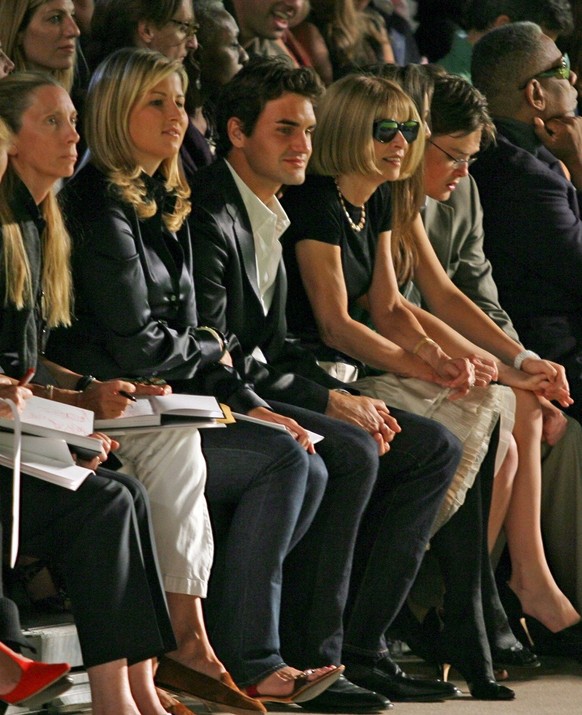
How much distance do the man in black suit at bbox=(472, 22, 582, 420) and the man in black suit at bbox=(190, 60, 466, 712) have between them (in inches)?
42.8

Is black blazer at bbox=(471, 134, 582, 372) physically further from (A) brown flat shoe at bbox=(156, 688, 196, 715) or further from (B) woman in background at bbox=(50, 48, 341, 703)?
(A) brown flat shoe at bbox=(156, 688, 196, 715)

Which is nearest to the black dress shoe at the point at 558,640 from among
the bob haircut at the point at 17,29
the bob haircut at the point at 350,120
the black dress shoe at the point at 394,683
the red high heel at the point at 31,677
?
the black dress shoe at the point at 394,683

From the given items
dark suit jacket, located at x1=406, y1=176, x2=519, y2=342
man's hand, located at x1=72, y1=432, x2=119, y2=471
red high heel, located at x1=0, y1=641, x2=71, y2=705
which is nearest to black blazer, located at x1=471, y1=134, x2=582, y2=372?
dark suit jacket, located at x1=406, y1=176, x2=519, y2=342

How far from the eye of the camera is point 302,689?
3.78 meters

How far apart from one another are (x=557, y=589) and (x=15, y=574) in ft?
5.93

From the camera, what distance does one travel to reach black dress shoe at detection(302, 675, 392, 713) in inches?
157

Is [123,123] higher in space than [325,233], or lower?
higher

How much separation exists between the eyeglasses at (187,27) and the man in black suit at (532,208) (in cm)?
114

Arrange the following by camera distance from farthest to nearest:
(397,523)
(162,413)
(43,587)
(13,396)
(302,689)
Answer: (397,523), (43,587), (302,689), (162,413), (13,396)

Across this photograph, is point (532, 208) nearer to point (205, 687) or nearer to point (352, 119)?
point (352, 119)

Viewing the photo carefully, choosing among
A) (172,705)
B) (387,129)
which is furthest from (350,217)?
(172,705)

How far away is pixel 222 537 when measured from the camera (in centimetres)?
402

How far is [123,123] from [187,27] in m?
1.20

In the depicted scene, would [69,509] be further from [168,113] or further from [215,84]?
[215,84]
